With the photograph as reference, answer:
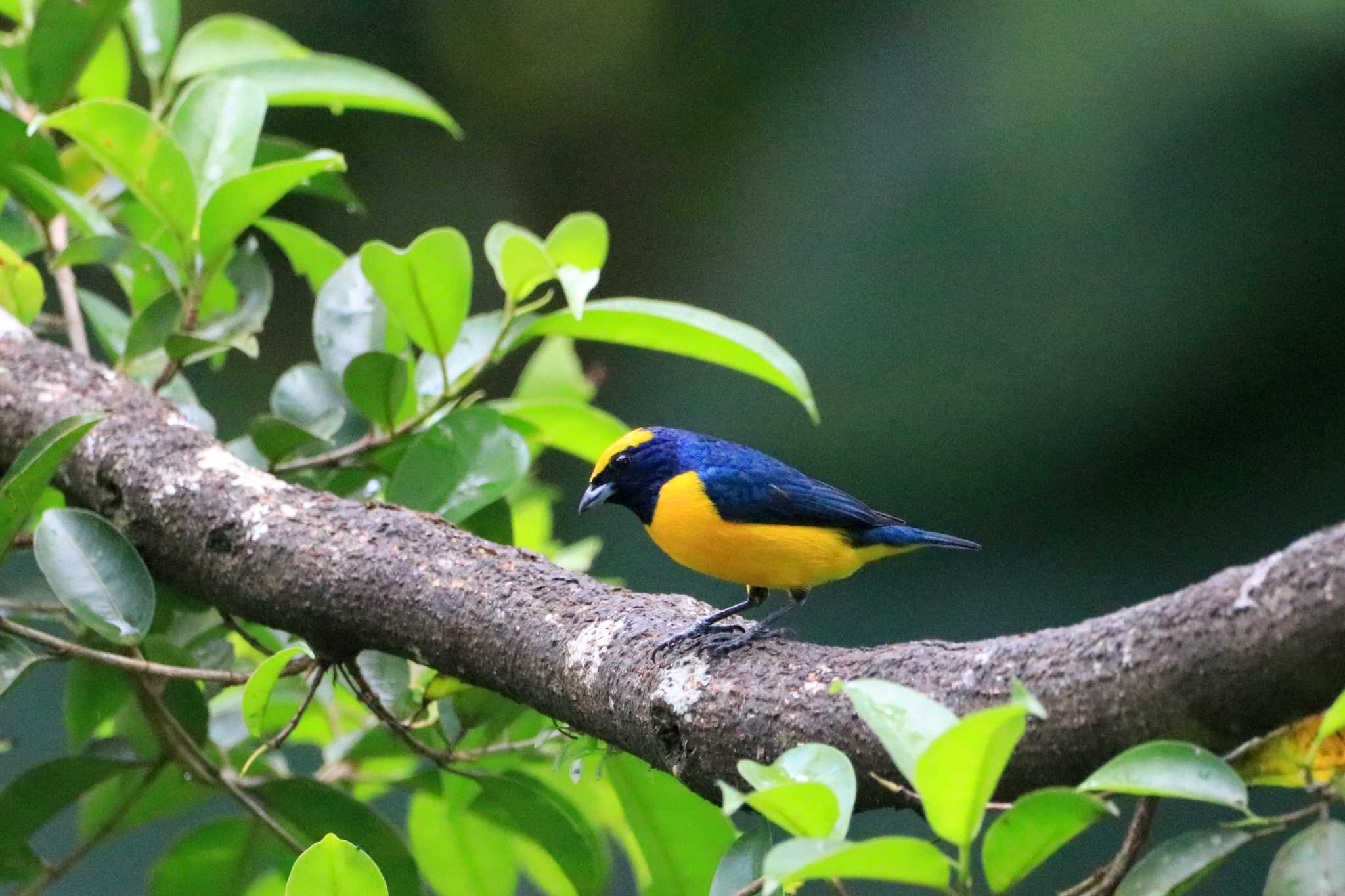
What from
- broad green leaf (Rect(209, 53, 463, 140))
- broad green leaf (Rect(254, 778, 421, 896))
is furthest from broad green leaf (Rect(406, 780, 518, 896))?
broad green leaf (Rect(209, 53, 463, 140))

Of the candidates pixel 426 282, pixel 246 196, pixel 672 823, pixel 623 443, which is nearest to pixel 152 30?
pixel 246 196

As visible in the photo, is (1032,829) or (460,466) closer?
(1032,829)

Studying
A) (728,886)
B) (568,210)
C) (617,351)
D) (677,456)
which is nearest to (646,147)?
(568,210)

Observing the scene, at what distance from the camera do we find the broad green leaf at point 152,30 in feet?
7.59

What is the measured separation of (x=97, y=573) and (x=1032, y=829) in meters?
1.20

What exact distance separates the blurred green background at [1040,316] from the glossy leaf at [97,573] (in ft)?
7.17

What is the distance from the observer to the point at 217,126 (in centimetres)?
200

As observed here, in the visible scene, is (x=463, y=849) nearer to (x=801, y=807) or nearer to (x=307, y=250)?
(x=307, y=250)

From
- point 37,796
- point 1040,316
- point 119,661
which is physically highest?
point 1040,316

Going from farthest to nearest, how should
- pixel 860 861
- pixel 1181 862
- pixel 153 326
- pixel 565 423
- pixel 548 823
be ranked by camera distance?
pixel 565 423 < pixel 153 326 < pixel 548 823 < pixel 1181 862 < pixel 860 861

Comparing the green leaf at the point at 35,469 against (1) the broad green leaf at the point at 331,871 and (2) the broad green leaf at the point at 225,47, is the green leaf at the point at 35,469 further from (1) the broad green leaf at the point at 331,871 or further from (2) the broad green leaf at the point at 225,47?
(2) the broad green leaf at the point at 225,47

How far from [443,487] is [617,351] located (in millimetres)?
3242

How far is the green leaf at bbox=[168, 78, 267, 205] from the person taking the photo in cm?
197

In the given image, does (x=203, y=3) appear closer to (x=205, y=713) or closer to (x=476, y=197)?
(x=476, y=197)
